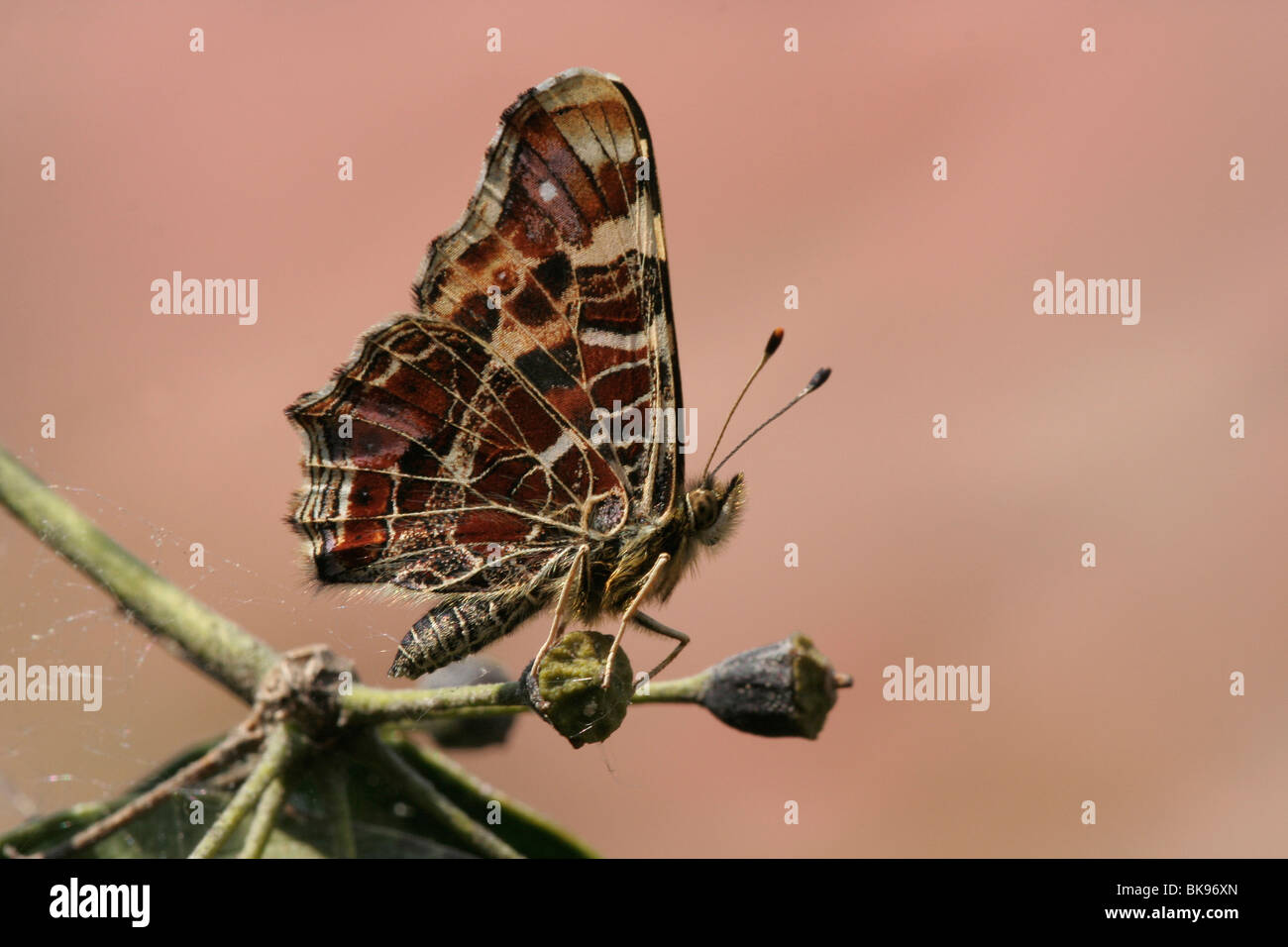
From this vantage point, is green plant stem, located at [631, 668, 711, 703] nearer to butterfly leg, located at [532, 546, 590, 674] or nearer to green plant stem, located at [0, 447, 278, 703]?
butterfly leg, located at [532, 546, 590, 674]

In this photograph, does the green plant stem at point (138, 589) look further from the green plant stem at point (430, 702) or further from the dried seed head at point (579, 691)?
the dried seed head at point (579, 691)

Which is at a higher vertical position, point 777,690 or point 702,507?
point 702,507

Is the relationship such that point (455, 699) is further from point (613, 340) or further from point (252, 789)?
point (613, 340)

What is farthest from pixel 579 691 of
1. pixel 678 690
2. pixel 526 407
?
pixel 526 407

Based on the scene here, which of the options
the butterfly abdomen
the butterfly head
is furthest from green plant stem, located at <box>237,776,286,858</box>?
the butterfly head

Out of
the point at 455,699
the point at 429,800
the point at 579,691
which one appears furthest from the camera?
the point at 429,800

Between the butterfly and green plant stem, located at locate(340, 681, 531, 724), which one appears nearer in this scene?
green plant stem, located at locate(340, 681, 531, 724)
